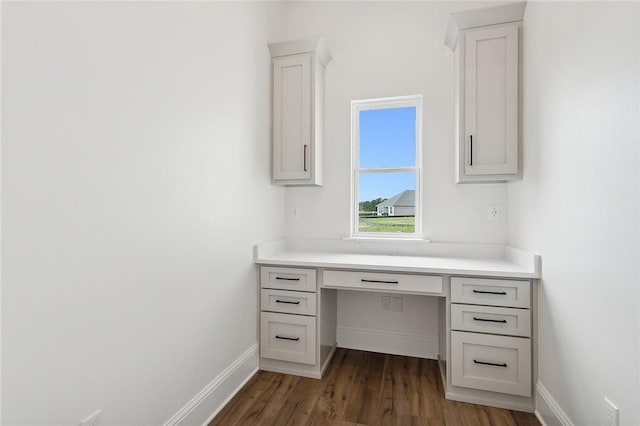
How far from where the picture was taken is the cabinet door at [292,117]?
2584mm

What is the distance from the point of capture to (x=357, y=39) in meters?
2.80

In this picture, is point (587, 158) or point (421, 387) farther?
point (421, 387)

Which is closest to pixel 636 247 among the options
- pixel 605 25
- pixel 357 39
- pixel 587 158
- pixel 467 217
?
pixel 587 158

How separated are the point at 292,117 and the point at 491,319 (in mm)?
2122

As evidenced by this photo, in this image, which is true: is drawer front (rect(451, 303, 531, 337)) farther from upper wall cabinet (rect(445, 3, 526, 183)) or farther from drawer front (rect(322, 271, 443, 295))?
upper wall cabinet (rect(445, 3, 526, 183))

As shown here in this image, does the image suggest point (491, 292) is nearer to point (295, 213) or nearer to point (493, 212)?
point (493, 212)

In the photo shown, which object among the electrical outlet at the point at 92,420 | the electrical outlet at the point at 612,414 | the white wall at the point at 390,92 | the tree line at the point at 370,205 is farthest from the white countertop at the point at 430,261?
the electrical outlet at the point at 92,420

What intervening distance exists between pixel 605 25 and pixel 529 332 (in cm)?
163

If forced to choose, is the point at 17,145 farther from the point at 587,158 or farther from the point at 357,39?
the point at 357,39

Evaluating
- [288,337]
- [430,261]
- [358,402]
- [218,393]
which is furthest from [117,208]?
[430,261]

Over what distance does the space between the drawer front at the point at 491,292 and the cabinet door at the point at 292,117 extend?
1.42 metres

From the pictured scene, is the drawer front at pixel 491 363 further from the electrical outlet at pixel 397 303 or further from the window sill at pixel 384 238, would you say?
the window sill at pixel 384 238

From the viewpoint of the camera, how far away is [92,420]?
1.16 meters

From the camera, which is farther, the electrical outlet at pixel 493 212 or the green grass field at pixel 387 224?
the green grass field at pixel 387 224
